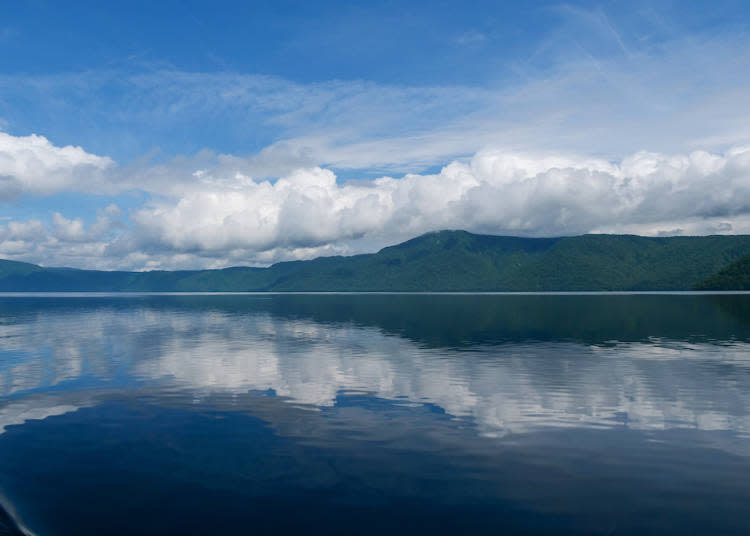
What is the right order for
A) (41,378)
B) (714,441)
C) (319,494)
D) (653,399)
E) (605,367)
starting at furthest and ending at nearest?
(605,367) → (41,378) → (653,399) → (714,441) → (319,494)

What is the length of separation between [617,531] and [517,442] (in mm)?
9515

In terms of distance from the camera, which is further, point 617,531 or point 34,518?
point 34,518

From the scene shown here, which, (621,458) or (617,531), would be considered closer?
(617,531)

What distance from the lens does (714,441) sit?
26469 millimetres

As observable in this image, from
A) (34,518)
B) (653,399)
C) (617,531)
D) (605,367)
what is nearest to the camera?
(617,531)

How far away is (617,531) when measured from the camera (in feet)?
55.9

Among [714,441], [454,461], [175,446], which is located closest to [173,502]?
[175,446]

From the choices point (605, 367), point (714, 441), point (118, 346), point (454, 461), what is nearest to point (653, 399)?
point (714, 441)

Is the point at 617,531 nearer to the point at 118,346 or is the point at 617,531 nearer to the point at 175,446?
the point at 175,446

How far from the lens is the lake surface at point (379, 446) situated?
1838 centimetres

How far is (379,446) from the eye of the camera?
26109 mm

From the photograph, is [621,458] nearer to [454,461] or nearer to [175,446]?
[454,461]

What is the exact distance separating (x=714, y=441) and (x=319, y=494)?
2138 centimetres

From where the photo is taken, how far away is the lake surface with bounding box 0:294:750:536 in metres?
18.4
